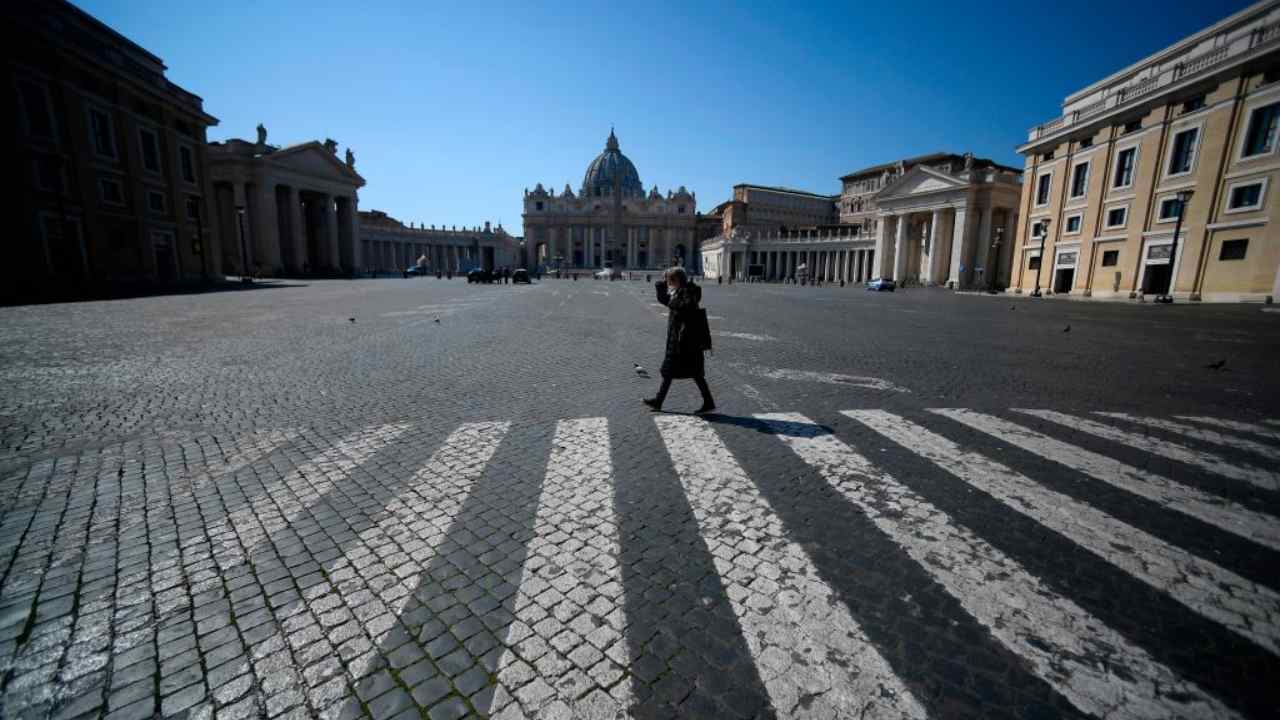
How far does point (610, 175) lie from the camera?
4732 inches

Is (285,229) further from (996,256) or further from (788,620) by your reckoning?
(996,256)

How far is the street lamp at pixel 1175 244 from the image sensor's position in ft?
85.1

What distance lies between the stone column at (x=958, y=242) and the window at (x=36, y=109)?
64.5 meters

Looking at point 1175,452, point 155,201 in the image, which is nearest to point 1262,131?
point 1175,452

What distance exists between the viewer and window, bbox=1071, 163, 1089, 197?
3381 cm

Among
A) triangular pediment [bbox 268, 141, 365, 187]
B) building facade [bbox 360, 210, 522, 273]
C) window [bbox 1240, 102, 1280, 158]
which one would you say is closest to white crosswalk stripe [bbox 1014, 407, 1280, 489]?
window [bbox 1240, 102, 1280, 158]

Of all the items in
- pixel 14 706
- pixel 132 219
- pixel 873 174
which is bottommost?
pixel 14 706

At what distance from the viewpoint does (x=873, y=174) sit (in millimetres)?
82250

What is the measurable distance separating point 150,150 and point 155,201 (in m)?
3.28

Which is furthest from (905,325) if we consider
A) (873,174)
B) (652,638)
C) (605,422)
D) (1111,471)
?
(873,174)

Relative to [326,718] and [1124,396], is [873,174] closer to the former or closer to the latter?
[1124,396]

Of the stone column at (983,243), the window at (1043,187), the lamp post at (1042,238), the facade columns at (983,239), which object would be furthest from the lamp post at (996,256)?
the lamp post at (1042,238)

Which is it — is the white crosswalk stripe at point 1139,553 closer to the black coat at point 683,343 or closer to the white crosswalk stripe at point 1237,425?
the black coat at point 683,343

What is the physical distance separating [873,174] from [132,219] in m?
88.8
